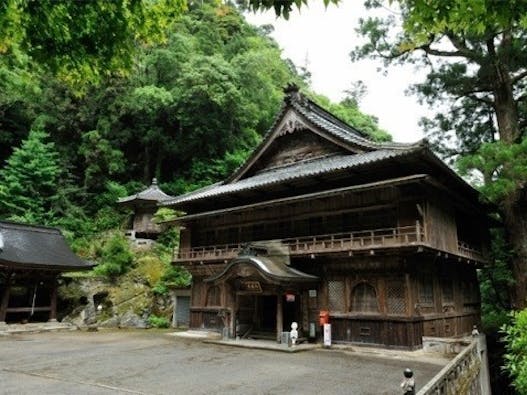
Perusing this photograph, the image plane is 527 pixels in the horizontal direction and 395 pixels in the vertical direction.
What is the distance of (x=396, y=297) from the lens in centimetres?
1547

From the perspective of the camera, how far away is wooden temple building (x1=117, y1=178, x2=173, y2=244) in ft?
107

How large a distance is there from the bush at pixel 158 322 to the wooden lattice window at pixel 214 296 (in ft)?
16.1

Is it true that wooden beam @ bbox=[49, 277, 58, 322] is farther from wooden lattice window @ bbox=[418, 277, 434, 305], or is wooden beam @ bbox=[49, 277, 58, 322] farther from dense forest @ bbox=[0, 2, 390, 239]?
wooden lattice window @ bbox=[418, 277, 434, 305]

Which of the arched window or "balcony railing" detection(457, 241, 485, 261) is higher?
"balcony railing" detection(457, 241, 485, 261)

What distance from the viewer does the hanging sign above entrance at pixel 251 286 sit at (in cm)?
1736

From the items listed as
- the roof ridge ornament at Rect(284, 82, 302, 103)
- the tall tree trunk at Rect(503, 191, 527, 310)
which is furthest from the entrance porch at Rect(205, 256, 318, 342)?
the tall tree trunk at Rect(503, 191, 527, 310)

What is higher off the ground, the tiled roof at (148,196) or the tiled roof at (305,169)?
the tiled roof at (148,196)

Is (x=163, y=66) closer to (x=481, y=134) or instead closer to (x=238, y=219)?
(x=238, y=219)

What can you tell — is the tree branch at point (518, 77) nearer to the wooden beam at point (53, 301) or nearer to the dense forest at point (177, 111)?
the dense forest at point (177, 111)

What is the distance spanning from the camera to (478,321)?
21.3 metres

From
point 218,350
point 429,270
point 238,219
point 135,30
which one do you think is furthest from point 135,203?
point 135,30

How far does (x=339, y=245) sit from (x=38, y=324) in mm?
18101

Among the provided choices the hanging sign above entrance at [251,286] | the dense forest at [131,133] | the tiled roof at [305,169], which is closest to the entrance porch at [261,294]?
the hanging sign above entrance at [251,286]

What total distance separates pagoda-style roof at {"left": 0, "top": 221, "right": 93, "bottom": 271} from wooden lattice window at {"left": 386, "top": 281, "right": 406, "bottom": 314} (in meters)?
18.2
